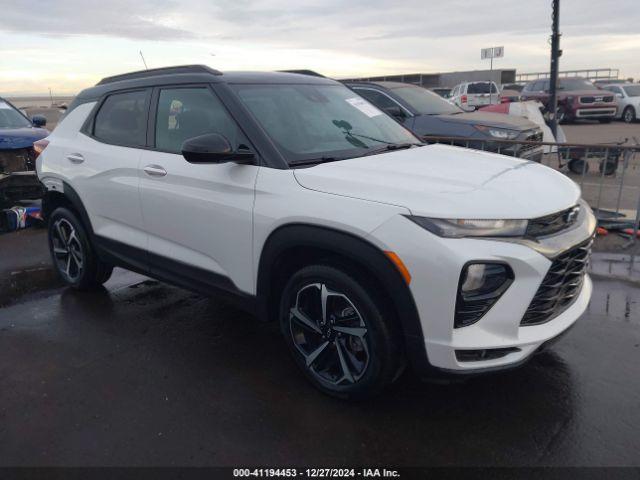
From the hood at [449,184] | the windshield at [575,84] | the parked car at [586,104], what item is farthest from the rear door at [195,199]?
the windshield at [575,84]

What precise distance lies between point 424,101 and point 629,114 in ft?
54.2

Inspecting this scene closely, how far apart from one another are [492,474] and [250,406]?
1326 millimetres

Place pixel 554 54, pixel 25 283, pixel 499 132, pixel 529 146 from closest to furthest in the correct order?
pixel 25 283, pixel 529 146, pixel 499 132, pixel 554 54

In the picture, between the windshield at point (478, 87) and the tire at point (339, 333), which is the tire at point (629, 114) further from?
the tire at point (339, 333)

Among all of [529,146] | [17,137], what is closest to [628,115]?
[529,146]

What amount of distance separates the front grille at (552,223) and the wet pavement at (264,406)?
1029mm

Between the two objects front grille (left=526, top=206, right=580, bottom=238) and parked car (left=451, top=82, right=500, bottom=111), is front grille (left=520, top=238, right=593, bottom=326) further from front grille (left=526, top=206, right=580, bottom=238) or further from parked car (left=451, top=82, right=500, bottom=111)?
parked car (left=451, top=82, right=500, bottom=111)

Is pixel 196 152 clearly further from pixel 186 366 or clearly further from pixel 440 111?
pixel 440 111

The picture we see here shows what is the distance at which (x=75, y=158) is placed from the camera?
4.43m

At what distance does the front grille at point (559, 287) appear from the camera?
2.62 metres

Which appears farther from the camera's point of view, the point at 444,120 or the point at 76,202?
the point at 444,120

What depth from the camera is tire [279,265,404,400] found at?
2.74m

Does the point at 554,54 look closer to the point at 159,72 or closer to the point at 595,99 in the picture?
the point at 159,72

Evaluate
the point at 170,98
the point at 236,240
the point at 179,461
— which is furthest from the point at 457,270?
the point at 170,98
